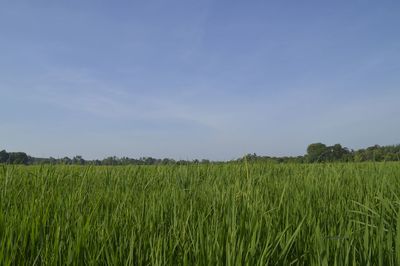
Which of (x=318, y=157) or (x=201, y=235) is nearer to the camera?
(x=201, y=235)

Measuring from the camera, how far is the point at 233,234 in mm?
1526

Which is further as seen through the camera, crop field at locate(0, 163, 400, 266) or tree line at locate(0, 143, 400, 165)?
tree line at locate(0, 143, 400, 165)

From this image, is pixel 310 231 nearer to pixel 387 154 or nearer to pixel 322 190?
pixel 322 190

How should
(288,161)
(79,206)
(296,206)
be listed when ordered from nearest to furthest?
(296,206) < (79,206) < (288,161)

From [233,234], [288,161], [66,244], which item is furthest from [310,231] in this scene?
[288,161]

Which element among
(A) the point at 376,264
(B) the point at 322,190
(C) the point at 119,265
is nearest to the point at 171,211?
(C) the point at 119,265

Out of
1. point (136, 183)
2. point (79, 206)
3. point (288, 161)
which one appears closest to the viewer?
point (79, 206)

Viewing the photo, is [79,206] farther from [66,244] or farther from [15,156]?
[15,156]

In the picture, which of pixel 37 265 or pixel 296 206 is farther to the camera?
pixel 296 206

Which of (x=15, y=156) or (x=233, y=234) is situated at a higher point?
(x=15, y=156)

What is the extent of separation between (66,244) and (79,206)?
83cm

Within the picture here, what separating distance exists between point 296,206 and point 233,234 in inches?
36.6

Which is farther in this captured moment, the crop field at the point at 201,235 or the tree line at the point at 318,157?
the tree line at the point at 318,157

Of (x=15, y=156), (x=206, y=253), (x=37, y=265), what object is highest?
(x=15, y=156)
